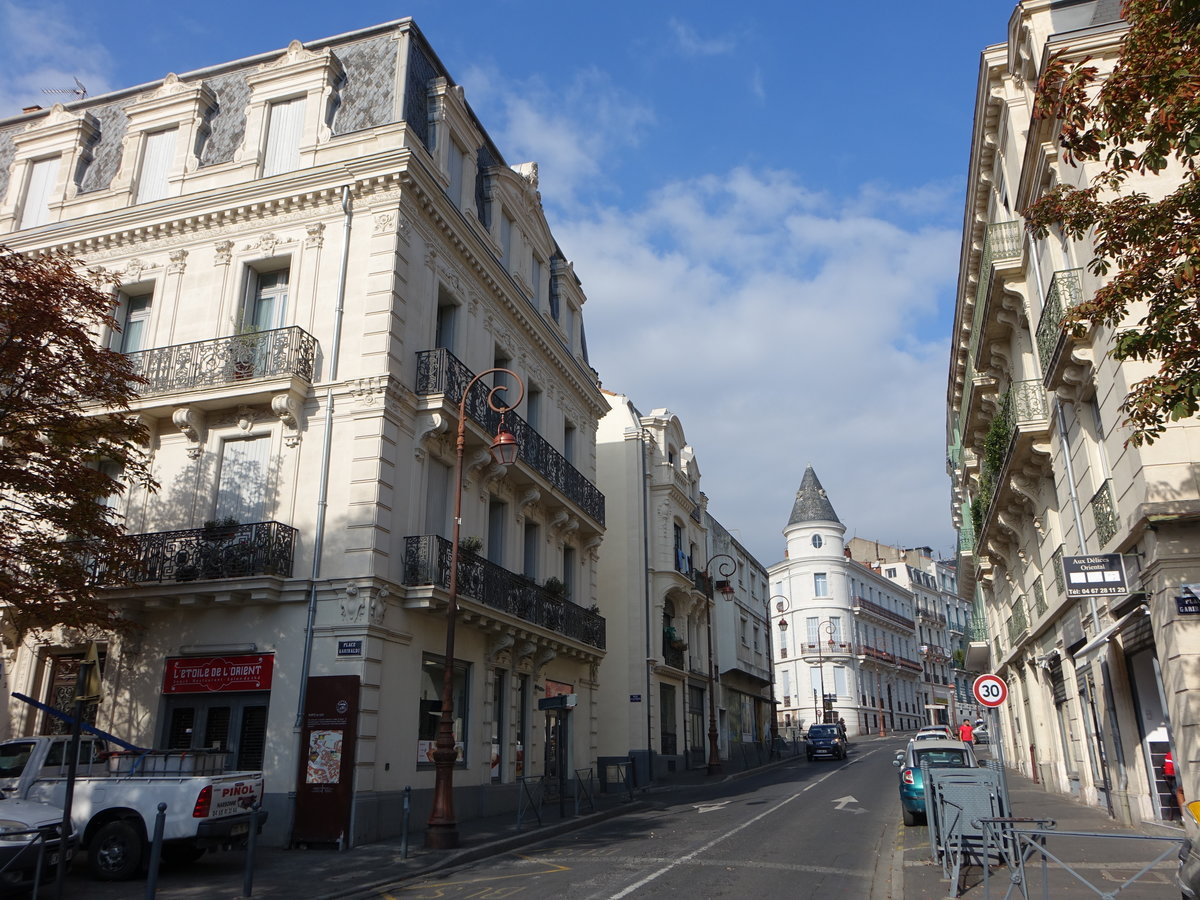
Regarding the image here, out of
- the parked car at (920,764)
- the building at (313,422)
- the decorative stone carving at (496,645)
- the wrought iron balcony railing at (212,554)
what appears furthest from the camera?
the decorative stone carving at (496,645)

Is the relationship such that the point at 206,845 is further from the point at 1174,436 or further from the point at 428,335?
the point at 1174,436

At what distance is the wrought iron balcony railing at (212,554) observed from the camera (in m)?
15.6

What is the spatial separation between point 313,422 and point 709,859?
34.2ft

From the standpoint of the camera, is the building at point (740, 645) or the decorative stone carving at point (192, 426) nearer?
the decorative stone carving at point (192, 426)

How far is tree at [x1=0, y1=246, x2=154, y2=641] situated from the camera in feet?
43.5

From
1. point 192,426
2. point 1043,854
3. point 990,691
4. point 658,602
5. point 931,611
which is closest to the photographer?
point 1043,854

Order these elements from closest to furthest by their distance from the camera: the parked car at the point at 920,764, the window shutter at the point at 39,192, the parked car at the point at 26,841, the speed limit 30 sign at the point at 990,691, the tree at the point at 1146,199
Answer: the tree at the point at 1146,199 → the parked car at the point at 26,841 → the speed limit 30 sign at the point at 990,691 → the parked car at the point at 920,764 → the window shutter at the point at 39,192

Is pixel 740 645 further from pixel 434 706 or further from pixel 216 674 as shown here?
pixel 216 674

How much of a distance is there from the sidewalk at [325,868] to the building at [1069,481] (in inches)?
390

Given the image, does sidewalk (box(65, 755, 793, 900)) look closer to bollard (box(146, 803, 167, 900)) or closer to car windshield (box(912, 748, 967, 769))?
bollard (box(146, 803, 167, 900))

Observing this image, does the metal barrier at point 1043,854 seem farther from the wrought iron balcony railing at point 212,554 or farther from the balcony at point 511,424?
the balcony at point 511,424

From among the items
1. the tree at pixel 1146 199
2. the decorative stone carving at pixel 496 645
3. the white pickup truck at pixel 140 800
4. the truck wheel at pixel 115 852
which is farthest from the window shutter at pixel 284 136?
the tree at pixel 1146 199

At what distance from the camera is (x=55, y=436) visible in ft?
45.6

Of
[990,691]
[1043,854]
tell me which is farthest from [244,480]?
[1043,854]
